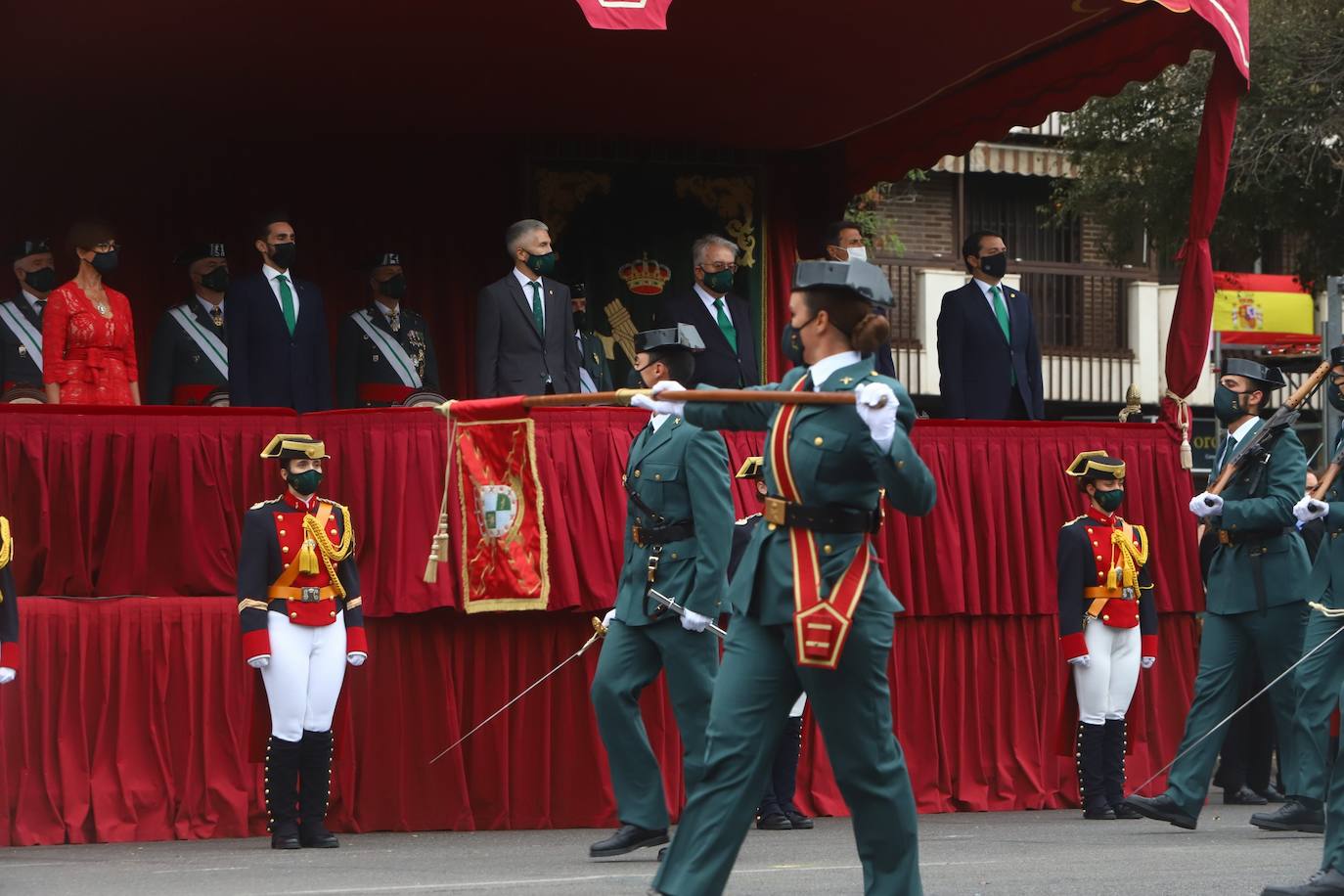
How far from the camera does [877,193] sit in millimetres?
21969

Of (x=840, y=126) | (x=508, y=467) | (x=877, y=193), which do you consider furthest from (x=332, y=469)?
(x=877, y=193)

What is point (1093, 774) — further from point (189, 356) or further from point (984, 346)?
point (189, 356)

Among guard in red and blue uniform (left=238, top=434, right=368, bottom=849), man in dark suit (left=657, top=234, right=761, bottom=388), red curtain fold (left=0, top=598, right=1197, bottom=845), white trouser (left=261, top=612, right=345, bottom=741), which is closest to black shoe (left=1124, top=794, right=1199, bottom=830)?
red curtain fold (left=0, top=598, right=1197, bottom=845)

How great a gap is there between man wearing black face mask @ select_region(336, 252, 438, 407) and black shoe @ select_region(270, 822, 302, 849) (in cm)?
347

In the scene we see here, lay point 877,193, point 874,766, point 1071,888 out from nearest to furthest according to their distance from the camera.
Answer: point 874,766 < point 1071,888 < point 877,193

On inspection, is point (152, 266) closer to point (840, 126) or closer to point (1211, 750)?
point (840, 126)

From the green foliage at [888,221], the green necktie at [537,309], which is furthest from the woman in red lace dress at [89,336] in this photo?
the green foliage at [888,221]

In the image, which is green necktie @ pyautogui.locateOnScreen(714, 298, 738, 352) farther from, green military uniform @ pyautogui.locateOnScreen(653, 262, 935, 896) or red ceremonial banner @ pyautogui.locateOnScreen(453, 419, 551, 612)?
green military uniform @ pyautogui.locateOnScreen(653, 262, 935, 896)

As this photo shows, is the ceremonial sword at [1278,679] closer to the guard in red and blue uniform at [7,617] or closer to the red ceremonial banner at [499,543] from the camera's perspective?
the red ceremonial banner at [499,543]

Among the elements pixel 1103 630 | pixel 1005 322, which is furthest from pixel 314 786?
pixel 1005 322

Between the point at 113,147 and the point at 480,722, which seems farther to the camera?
the point at 113,147

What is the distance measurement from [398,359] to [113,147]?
2.95 meters

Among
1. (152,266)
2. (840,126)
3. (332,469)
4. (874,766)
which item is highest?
(840,126)

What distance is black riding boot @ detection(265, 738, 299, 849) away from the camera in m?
10.1
